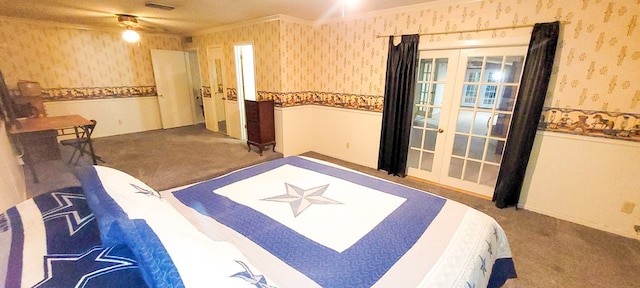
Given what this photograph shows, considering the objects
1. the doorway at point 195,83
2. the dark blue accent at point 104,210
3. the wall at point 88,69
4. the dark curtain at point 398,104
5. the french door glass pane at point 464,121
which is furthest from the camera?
the doorway at point 195,83

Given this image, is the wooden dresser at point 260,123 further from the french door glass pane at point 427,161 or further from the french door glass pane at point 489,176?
the french door glass pane at point 489,176

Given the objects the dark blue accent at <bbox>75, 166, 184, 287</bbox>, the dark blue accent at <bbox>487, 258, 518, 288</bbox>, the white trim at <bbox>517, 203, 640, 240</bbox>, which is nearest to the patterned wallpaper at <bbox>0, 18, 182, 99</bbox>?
the dark blue accent at <bbox>75, 166, 184, 287</bbox>

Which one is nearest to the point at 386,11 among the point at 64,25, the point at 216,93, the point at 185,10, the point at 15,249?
the point at 185,10

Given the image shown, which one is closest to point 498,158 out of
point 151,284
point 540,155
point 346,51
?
point 540,155

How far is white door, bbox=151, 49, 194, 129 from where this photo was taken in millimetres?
5363

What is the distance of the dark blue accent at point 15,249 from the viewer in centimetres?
71

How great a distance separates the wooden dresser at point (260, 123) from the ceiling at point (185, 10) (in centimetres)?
132

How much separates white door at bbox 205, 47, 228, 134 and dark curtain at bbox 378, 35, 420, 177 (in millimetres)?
3346

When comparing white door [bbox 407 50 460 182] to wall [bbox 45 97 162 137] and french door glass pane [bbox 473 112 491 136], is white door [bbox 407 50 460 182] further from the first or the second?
wall [bbox 45 97 162 137]

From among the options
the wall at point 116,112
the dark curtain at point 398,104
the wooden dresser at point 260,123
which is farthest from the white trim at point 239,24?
the wall at point 116,112

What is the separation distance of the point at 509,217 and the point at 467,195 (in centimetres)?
49

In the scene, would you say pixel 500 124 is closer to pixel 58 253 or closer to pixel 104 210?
pixel 104 210

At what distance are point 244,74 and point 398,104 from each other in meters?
3.04

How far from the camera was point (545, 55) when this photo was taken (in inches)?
88.7
